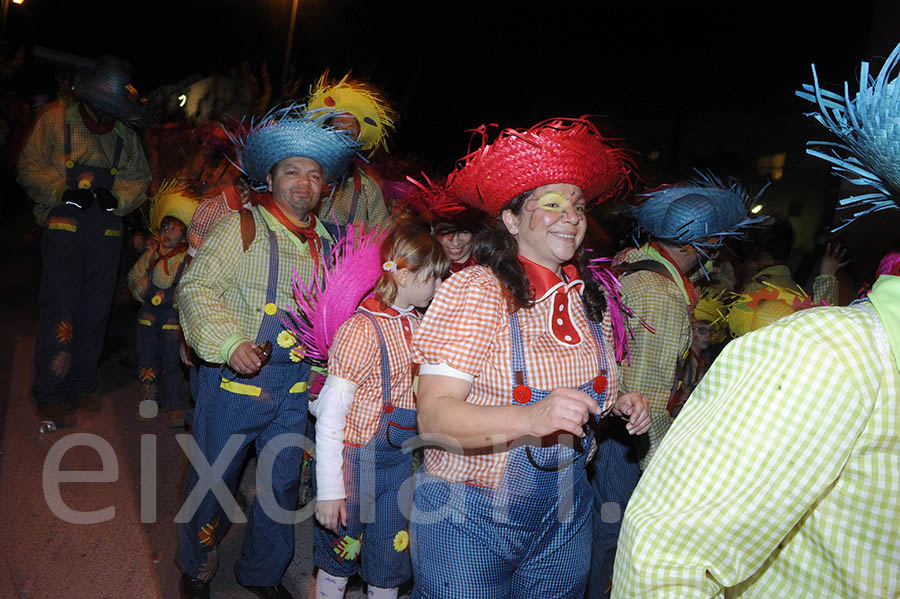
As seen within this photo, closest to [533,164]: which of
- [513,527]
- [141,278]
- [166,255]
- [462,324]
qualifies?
[462,324]

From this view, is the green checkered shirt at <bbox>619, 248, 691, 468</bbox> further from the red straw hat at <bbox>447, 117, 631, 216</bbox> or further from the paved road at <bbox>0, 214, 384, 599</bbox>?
the paved road at <bbox>0, 214, 384, 599</bbox>

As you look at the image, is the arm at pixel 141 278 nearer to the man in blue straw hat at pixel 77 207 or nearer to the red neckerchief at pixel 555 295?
the man in blue straw hat at pixel 77 207

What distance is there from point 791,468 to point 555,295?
109 centimetres

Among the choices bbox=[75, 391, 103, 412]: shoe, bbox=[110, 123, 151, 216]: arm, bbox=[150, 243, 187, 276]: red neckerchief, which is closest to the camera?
bbox=[110, 123, 151, 216]: arm

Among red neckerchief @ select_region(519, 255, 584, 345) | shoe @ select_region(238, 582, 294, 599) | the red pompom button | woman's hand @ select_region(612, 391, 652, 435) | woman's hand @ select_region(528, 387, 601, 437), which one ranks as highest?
red neckerchief @ select_region(519, 255, 584, 345)

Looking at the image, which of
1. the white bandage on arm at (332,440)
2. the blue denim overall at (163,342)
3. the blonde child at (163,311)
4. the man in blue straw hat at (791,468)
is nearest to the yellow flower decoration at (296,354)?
the white bandage on arm at (332,440)

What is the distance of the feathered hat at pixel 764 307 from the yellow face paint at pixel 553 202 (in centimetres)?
170

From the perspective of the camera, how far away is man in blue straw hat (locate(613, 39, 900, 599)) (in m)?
1.04

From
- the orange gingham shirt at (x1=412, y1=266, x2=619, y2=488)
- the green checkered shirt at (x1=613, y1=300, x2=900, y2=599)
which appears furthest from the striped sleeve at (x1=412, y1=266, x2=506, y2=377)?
the green checkered shirt at (x1=613, y1=300, x2=900, y2=599)

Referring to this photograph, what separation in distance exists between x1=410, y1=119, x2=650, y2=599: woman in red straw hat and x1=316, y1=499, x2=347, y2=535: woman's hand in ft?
1.67

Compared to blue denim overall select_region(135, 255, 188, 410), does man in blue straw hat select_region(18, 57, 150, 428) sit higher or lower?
higher

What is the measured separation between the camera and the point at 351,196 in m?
4.89

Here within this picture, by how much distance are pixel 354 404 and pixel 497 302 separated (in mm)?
943

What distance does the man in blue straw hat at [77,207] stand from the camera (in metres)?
4.79
